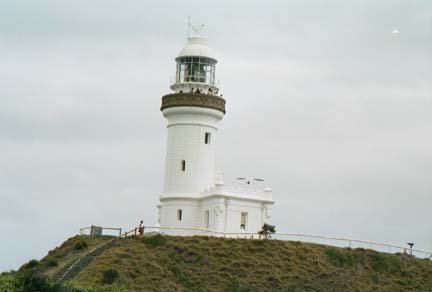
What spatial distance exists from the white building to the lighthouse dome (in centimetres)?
7

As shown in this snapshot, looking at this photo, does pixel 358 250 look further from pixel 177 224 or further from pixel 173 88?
pixel 173 88

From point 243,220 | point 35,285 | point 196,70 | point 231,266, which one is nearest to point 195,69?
point 196,70

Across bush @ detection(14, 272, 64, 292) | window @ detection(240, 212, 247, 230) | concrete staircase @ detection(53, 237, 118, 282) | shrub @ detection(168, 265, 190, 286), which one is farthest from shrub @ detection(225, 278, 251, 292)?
bush @ detection(14, 272, 64, 292)

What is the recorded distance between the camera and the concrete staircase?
188 feet

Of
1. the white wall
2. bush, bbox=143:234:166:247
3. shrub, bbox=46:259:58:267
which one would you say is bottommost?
shrub, bbox=46:259:58:267

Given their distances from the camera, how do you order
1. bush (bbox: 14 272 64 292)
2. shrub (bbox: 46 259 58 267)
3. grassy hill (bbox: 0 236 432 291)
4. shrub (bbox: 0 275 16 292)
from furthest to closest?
shrub (bbox: 46 259 58 267) < grassy hill (bbox: 0 236 432 291) < bush (bbox: 14 272 64 292) < shrub (bbox: 0 275 16 292)

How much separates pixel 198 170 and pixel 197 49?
824 cm

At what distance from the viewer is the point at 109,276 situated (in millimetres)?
56781

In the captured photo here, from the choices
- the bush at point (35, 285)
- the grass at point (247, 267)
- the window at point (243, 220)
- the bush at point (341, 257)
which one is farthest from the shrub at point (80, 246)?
the bush at point (341, 257)

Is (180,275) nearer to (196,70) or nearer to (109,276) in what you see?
(109,276)

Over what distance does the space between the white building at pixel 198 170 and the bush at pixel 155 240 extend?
9.03 ft

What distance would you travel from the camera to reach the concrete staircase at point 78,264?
57.4 metres

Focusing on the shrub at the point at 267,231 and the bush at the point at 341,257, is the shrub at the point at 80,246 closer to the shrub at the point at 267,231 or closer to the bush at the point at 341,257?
the shrub at the point at 267,231

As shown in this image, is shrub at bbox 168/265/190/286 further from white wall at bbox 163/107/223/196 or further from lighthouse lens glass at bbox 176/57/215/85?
lighthouse lens glass at bbox 176/57/215/85
